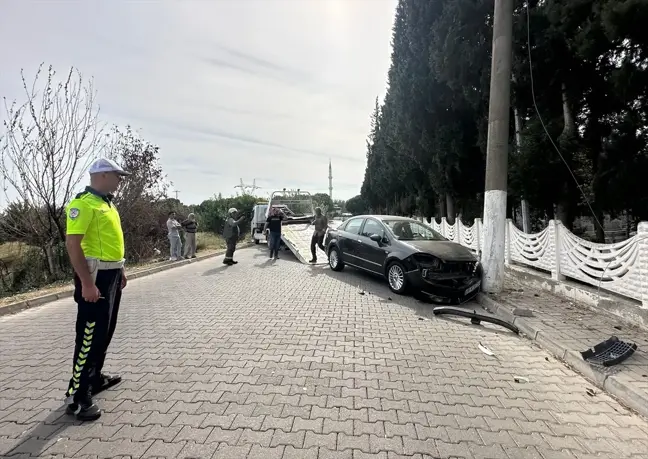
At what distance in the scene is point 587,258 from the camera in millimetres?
6156

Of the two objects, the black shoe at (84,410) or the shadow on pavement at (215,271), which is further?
the shadow on pavement at (215,271)

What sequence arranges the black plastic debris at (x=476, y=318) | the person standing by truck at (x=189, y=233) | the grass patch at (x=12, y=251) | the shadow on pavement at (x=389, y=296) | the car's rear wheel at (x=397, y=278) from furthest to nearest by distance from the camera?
the person standing by truck at (x=189, y=233) → the grass patch at (x=12, y=251) → the car's rear wheel at (x=397, y=278) → the shadow on pavement at (x=389, y=296) → the black plastic debris at (x=476, y=318)

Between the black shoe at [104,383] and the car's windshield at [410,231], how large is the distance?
5.78 meters

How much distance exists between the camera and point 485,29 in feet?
31.5

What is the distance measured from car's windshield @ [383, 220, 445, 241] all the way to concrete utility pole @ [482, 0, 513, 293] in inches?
53.5

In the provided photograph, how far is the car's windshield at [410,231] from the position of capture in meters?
8.19

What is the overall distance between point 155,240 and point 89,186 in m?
14.5

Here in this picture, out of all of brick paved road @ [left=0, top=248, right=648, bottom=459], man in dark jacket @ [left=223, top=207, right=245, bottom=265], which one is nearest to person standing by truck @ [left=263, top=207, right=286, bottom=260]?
man in dark jacket @ [left=223, top=207, right=245, bottom=265]

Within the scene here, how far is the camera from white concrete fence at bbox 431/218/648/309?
5008mm

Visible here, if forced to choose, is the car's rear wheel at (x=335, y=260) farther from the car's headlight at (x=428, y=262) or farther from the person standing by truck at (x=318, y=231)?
the car's headlight at (x=428, y=262)

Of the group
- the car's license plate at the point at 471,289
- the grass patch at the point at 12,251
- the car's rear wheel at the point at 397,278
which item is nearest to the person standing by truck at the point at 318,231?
the car's rear wheel at the point at 397,278

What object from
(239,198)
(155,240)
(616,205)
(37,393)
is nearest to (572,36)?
(616,205)

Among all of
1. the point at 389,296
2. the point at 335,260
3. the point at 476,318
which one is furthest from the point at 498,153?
the point at 335,260

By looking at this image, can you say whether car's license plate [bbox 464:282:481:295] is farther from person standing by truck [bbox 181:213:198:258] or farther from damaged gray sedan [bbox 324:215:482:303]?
person standing by truck [bbox 181:213:198:258]
